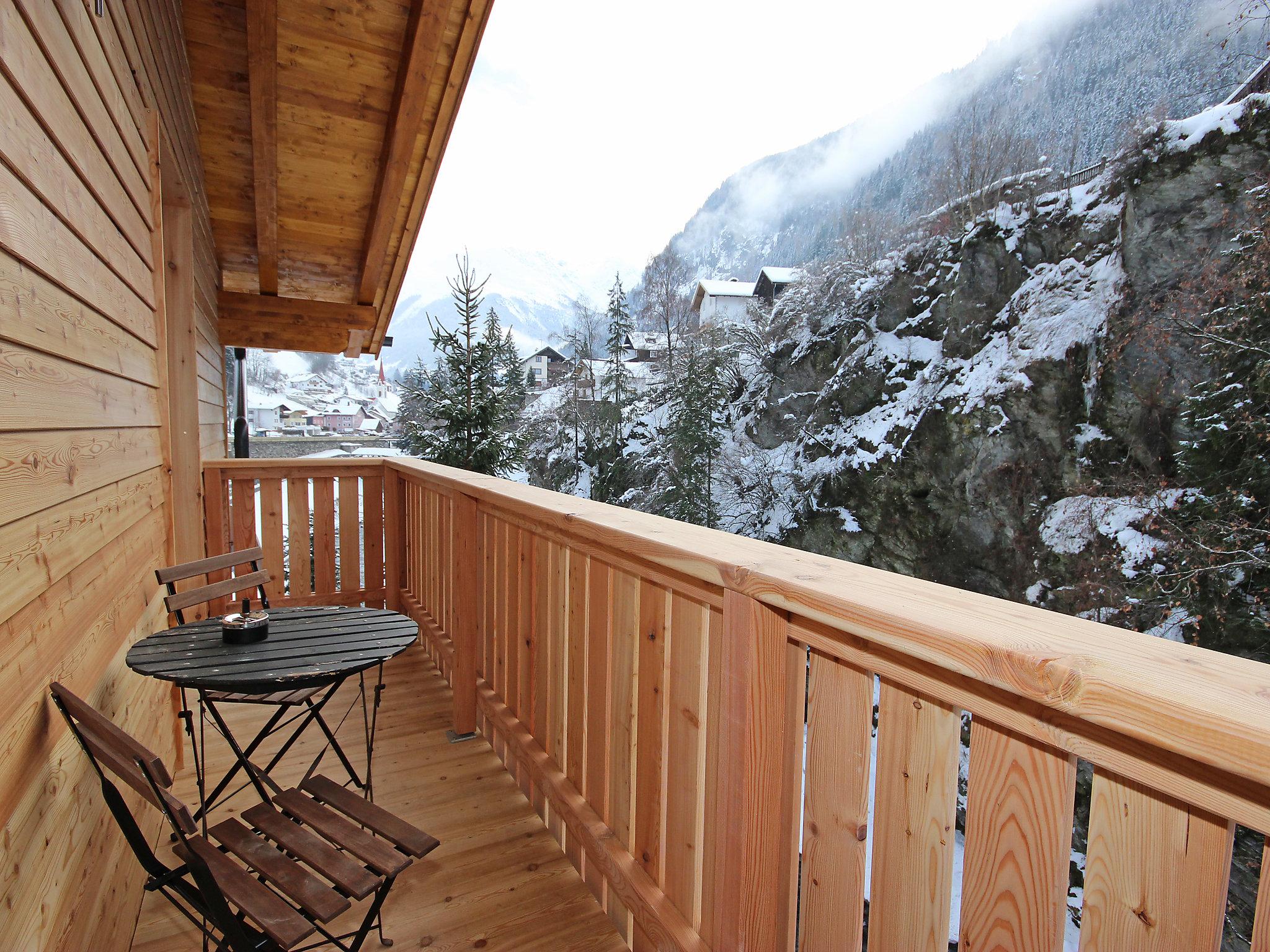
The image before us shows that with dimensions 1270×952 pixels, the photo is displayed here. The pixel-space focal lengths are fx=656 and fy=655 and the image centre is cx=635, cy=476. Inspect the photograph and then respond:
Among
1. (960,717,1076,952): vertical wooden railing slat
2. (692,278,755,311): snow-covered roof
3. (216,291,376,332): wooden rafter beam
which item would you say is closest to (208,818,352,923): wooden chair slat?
(960,717,1076,952): vertical wooden railing slat

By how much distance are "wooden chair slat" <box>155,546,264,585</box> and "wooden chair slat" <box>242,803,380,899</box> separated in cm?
100

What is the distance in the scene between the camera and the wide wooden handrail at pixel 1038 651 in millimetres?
545

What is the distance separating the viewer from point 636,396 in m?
23.5

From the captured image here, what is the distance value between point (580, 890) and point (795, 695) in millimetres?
1265

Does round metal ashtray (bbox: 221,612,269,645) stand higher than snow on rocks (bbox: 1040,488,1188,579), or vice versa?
round metal ashtray (bbox: 221,612,269,645)

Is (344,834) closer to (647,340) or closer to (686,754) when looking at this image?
(686,754)

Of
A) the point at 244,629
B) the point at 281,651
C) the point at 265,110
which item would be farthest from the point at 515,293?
the point at 281,651

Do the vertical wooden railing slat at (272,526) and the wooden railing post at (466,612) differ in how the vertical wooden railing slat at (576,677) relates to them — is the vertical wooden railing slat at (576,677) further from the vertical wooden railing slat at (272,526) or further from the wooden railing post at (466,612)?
the vertical wooden railing slat at (272,526)

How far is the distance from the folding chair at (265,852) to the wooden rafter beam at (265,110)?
329cm

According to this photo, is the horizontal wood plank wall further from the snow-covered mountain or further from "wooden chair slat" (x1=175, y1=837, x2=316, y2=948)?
the snow-covered mountain

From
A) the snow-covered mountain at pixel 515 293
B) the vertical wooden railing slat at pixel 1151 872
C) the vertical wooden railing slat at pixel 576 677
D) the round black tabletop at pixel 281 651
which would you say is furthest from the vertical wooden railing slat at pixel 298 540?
the vertical wooden railing slat at pixel 1151 872

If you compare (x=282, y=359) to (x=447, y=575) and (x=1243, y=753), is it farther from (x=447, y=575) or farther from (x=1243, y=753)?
(x=1243, y=753)

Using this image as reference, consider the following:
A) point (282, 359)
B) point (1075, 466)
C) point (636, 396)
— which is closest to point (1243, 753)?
point (1075, 466)

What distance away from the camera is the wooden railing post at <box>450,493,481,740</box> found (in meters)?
2.76
